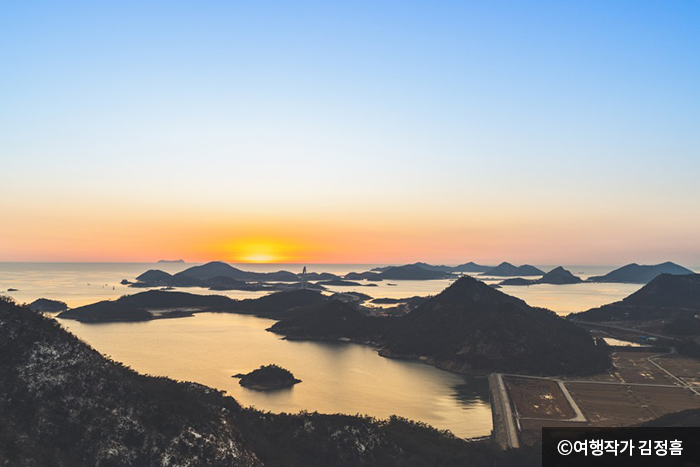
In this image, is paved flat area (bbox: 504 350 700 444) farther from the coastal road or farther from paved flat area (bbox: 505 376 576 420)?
the coastal road

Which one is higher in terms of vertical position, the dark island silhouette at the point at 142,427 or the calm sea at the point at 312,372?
the dark island silhouette at the point at 142,427

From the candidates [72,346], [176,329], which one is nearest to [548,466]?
[72,346]

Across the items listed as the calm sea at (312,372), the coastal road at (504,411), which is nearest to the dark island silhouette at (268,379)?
the calm sea at (312,372)

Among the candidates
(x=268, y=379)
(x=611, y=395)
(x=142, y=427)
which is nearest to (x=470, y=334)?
(x=611, y=395)

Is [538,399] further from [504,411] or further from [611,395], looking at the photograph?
[611,395]

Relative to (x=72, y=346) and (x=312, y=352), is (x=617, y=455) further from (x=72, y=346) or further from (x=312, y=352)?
(x=312, y=352)

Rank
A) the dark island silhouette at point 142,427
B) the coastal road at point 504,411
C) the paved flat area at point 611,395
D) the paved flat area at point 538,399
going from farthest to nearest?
the paved flat area at point 538,399, the paved flat area at point 611,395, the coastal road at point 504,411, the dark island silhouette at point 142,427

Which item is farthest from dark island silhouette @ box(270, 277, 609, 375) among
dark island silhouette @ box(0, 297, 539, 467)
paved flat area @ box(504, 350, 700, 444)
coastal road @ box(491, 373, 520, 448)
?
dark island silhouette @ box(0, 297, 539, 467)

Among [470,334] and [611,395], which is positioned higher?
[470,334]

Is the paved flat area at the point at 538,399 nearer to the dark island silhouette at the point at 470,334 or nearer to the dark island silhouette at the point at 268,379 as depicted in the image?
the dark island silhouette at the point at 470,334

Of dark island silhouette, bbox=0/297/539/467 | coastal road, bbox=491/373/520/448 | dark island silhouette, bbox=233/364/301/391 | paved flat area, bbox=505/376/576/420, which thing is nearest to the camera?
dark island silhouette, bbox=0/297/539/467
